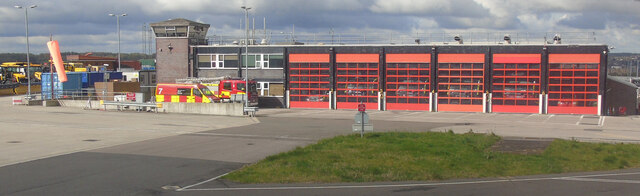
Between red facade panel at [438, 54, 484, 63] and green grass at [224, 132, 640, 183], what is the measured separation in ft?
Result: 75.0

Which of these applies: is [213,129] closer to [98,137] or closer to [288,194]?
[98,137]

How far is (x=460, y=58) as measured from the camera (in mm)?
46062

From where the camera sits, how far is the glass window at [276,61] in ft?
167

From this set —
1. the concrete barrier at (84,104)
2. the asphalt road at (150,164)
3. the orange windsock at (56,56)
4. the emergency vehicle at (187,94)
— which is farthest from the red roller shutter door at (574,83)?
the orange windsock at (56,56)

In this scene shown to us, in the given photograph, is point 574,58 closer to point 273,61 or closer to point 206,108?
point 273,61

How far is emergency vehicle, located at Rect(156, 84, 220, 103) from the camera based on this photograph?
4497 centimetres

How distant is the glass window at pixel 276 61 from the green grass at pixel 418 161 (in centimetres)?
2837

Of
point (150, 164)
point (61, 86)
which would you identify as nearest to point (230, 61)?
point (61, 86)

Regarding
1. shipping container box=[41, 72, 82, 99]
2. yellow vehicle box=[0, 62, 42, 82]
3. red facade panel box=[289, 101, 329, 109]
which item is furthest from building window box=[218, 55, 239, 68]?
yellow vehicle box=[0, 62, 42, 82]

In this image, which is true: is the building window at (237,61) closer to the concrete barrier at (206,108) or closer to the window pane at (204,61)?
the window pane at (204,61)

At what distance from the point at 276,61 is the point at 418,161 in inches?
1336

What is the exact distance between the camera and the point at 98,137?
25750 millimetres

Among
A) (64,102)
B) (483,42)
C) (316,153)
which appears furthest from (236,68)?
(316,153)

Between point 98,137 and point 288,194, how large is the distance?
1501 cm
